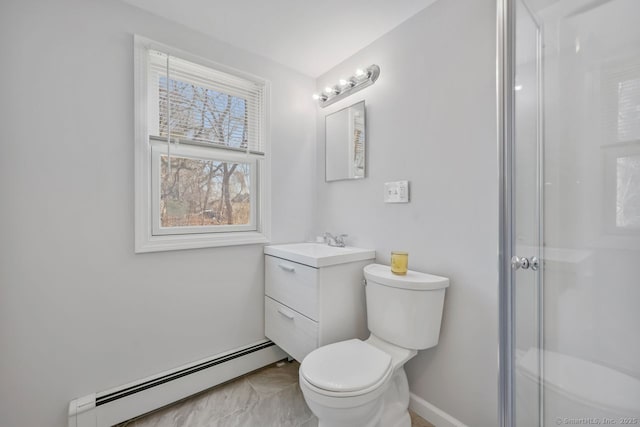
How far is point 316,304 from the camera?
146 cm

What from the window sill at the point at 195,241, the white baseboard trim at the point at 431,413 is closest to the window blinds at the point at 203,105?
the window sill at the point at 195,241

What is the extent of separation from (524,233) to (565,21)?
0.66 meters

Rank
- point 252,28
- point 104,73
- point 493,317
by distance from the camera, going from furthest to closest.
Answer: point 252,28 < point 104,73 < point 493,317

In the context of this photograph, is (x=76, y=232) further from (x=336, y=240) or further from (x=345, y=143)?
(x=345, y=143)

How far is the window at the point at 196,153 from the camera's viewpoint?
1.53m

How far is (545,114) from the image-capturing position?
0.87 m

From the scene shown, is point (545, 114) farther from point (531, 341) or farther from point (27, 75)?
point (27, 75)

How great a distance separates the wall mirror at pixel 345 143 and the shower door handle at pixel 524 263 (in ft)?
3.43

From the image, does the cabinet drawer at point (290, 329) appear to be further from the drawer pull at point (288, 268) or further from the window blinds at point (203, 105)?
the window blinds at point (203, 105)

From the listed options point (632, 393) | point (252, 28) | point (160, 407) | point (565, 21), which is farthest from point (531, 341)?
point (252, 28)

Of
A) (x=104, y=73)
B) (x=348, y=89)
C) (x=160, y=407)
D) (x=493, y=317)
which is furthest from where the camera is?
(x=348, y=89)

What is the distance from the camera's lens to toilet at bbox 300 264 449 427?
1060 mm

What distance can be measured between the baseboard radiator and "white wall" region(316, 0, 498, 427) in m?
1.03

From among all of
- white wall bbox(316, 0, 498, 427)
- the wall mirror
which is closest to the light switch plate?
white wall bbox(316, 0, 498, 427)
